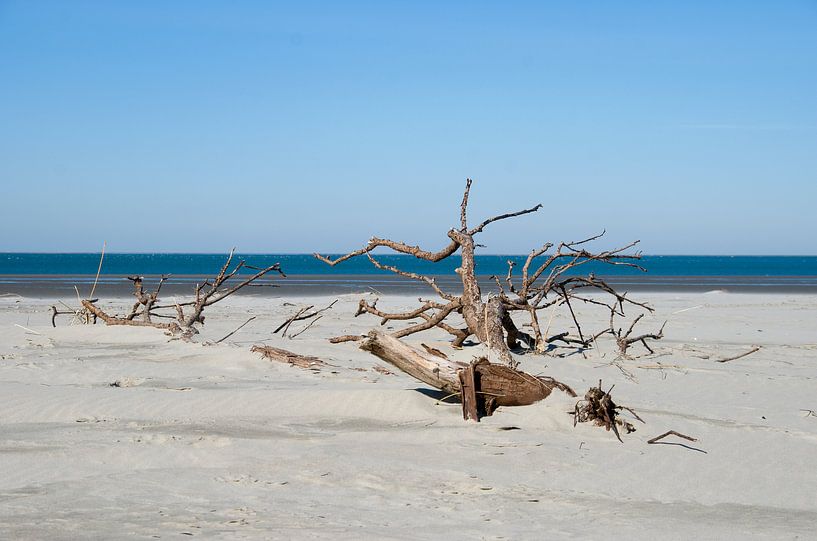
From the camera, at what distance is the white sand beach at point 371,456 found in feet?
12.0

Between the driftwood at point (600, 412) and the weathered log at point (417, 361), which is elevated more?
the weathered log at point (417, 361)

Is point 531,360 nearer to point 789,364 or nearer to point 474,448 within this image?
point 789,364

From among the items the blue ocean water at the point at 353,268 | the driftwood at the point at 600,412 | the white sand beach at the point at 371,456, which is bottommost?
the white sand beach at the point at 371,456

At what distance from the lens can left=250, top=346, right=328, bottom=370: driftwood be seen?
27.0ft

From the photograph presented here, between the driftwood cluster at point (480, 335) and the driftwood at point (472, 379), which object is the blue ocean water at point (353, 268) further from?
the driftwood at point (472, 379)

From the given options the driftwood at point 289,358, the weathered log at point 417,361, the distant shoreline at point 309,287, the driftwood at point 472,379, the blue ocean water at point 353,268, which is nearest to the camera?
the driftwood at point 472,379

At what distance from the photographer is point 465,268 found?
8703 mm

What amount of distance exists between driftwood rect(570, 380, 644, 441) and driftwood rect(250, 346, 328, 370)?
3.35m

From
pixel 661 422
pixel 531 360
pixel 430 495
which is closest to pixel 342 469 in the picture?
pixel 430 495

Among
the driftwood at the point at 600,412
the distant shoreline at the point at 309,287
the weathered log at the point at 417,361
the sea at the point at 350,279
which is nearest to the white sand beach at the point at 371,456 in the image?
the driftwood at the point at 600,412

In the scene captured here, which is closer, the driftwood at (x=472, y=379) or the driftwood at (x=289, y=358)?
the driftwood at (x=472, y=379)

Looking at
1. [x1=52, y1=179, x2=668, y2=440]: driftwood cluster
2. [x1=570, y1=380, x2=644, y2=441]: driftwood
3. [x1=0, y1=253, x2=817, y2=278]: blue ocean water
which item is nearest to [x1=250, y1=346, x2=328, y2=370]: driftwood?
[x1=52, y1=179, x2=668, y2=440]: driftwood cluster

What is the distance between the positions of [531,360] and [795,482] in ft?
14.6

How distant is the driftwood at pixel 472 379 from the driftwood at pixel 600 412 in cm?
42
